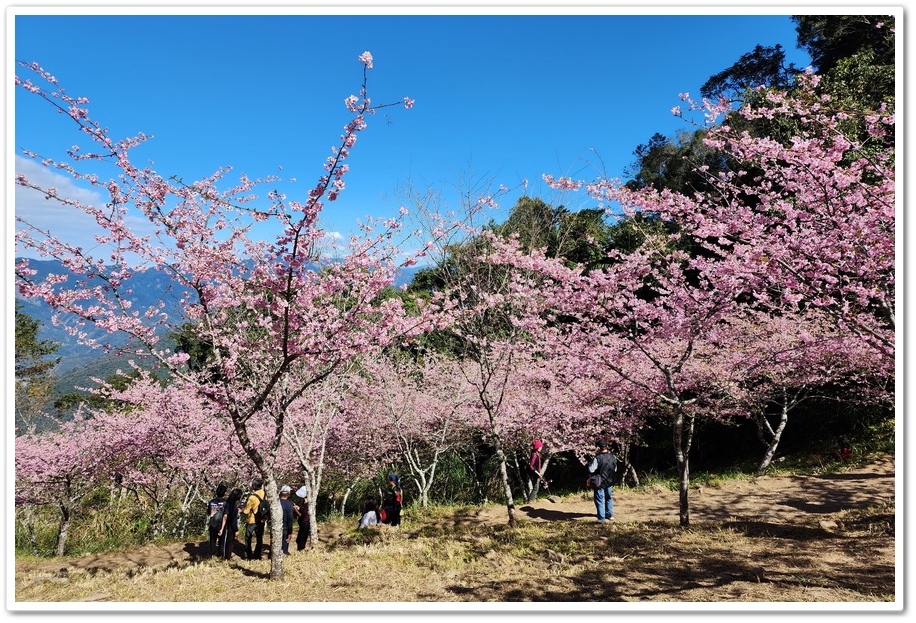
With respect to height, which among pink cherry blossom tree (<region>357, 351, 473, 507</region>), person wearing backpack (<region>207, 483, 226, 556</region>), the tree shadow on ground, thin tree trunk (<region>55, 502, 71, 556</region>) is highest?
pink cherry blossom tree (<region>357, 351, 473, 507</region>)

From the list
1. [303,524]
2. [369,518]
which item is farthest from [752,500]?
[303,524]

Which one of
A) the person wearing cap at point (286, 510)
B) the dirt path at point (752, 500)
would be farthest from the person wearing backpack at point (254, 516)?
the dirt path at point (752, 500)

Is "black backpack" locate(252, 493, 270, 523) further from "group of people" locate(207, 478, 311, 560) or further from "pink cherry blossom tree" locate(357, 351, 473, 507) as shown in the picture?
"pink cherry blossom tree" locate(357, 351, 473, 507)

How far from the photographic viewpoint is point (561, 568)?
211 inches

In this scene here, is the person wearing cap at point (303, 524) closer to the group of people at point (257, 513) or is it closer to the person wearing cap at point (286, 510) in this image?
the group of people at point (257, 513)

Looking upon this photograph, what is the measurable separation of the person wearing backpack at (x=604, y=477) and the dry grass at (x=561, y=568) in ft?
1.08

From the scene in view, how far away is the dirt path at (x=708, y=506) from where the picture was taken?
7.95m

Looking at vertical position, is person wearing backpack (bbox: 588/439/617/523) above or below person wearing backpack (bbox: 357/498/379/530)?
above

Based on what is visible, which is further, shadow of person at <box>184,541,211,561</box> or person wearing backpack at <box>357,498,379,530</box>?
person wearing backpack at <box>357,498,379,530</box>

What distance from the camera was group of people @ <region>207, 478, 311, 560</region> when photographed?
23.9 ft

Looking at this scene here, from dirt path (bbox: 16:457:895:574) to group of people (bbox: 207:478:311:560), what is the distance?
569mm

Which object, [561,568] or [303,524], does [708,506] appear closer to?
[561,568]

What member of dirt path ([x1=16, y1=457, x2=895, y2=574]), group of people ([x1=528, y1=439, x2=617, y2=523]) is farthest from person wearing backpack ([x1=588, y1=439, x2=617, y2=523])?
dirt path ([x1=16, y1=457, x2=895, y2=574])

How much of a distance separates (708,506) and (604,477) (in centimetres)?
221
